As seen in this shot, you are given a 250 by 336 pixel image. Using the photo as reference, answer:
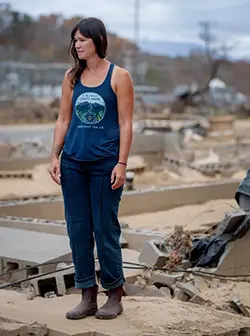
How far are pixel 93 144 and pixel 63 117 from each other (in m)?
0.35

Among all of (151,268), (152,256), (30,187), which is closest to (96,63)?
(151,268)

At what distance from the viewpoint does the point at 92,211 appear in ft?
19.5

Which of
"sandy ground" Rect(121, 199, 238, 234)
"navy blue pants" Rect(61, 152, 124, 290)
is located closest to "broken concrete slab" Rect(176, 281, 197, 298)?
"navy blue pants" Rect(61, 152, 124, 290)

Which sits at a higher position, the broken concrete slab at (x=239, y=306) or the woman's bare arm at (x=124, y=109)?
the woman's bare arm at (x=124, y=109)

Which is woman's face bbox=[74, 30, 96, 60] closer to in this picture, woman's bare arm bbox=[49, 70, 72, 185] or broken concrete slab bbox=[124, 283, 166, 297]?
woman's bare arm bbox=[49, 70, 72, 185]

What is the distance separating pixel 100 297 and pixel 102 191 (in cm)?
119

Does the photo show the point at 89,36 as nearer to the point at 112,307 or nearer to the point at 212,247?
the point at 112,307

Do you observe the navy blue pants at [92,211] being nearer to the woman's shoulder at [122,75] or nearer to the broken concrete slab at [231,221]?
the woman's shoulder at [122,75]

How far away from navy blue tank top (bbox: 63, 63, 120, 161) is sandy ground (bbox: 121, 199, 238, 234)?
5.81m

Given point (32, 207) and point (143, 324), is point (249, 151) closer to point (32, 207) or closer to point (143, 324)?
point (32, 207)

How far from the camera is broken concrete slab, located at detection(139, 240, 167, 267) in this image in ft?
28.9

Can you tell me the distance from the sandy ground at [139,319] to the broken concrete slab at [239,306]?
1186 mm

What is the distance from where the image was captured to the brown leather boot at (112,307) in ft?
19.9

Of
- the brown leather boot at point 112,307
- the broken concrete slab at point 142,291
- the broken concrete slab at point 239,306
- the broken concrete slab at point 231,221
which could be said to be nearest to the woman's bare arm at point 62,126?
the brown leather boot at point 112,307
